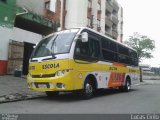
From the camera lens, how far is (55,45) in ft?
39.2

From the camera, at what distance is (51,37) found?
12.6 meters

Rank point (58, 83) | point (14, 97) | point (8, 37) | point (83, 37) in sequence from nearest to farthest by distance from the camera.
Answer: point (58, 83) < point (83, 37) < point (14, 97) < point (8, 37)

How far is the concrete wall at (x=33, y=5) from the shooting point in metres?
22.2

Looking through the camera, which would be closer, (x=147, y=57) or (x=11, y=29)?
(x=11, y=29)

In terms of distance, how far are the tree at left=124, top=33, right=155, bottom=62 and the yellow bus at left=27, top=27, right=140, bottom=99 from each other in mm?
77935

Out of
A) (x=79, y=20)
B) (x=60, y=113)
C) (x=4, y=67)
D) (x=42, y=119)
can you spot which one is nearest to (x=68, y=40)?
(x=60, y=113)

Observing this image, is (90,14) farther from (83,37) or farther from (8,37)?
(83,37)

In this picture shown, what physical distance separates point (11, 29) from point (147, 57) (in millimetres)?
75574

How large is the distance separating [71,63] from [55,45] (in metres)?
1.18

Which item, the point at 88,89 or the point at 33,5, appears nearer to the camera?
the point at 88,89

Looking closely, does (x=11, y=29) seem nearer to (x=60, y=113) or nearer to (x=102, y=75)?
(x=102, y=75)

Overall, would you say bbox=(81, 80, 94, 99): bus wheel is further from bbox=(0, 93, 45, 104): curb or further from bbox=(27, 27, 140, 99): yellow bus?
bbox=(0, 93, 45, 104): curb

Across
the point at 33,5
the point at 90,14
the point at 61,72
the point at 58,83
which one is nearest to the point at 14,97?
the point at 58,83

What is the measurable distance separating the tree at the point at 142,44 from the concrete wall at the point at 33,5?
68376mm
